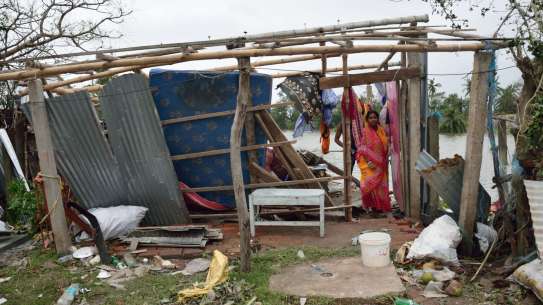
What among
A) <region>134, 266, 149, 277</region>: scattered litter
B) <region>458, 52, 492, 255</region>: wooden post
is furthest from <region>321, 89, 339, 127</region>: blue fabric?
<region>134, 266, 149, 277</region>: scattered litter

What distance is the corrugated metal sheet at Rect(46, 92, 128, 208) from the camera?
620cm

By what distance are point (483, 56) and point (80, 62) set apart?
4577mm

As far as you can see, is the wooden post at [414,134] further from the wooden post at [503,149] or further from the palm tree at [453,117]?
the palm tree at [453,117]

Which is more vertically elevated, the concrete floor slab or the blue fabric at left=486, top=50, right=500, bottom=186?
the blue fabric at left=486, top=50, right=500, bottom=186

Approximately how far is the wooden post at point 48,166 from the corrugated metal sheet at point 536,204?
5183 millimetres

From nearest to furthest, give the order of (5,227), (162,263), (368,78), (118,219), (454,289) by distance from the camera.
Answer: (454,289) < (162,263) < (118,219) < (368,78) < (5,227)

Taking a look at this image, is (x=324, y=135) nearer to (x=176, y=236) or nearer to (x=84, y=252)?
(x=176, y=236)

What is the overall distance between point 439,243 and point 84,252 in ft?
13.6

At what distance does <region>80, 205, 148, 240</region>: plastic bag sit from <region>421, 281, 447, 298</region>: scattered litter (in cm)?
386

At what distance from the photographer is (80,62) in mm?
5355

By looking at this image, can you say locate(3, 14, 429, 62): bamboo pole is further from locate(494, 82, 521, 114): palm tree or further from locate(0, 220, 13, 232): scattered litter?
locate(0, 220, 13, 232): scattered litter

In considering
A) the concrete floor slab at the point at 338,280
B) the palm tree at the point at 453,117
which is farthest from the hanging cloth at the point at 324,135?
the palm tree at the point at 453,117

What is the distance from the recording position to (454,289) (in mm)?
4215

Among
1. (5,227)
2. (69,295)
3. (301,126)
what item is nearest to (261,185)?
(301,126)
